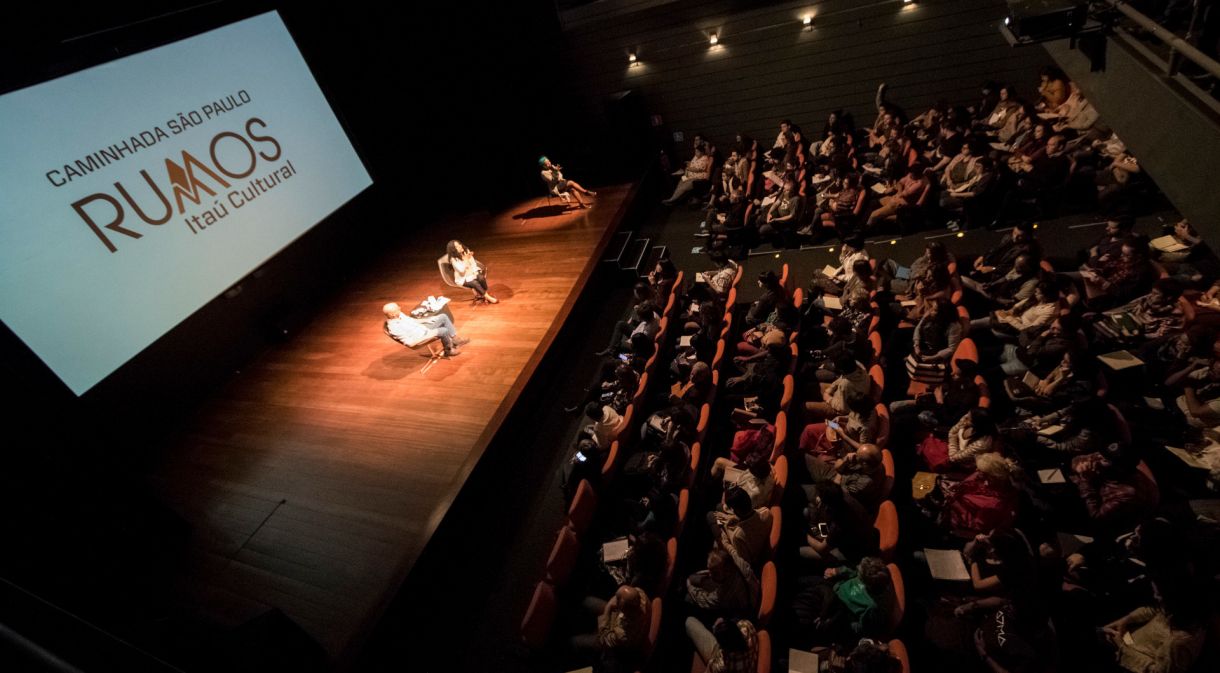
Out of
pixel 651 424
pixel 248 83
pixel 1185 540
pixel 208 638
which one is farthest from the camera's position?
pixel 248 83

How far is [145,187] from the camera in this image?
489 centimetres

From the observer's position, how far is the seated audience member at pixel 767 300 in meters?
4.97

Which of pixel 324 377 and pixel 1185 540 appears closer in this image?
pixel 1185 540

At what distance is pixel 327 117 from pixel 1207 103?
26.1ft

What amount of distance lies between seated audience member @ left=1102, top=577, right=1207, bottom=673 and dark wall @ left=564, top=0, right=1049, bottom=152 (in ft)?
25.9

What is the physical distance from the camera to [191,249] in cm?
541

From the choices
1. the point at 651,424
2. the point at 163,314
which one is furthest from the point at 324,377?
the point at 651,424

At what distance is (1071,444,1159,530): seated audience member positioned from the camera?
286cm

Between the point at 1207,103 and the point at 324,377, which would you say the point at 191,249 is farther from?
the point at 1207,103

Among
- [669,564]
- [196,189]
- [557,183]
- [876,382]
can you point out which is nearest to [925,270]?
[876,382]

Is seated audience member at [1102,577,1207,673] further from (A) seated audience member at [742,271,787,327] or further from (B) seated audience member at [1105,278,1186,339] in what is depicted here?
(A) seated audience member at [742,271,787,327]

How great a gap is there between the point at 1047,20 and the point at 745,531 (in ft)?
12.0

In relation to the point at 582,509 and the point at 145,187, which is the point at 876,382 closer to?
the point at 582,509

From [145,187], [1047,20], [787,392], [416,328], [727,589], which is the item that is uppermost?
[145,187]
